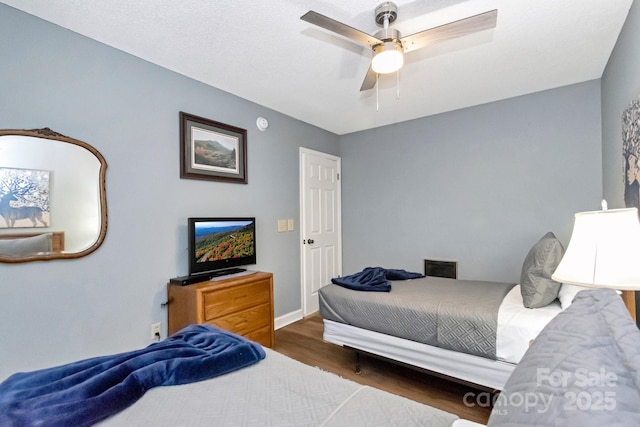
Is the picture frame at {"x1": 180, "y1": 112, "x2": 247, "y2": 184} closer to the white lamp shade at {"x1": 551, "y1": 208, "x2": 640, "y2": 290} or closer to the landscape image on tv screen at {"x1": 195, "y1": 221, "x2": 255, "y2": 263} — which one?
the landscape image on tv screen at {"x1": 195, "y1": 221, "x2": 255, "y2": 263}

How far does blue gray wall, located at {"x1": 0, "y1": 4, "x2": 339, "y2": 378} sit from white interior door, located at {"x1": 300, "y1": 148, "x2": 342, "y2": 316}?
112cm

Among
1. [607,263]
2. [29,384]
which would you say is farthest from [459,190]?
[29,384]

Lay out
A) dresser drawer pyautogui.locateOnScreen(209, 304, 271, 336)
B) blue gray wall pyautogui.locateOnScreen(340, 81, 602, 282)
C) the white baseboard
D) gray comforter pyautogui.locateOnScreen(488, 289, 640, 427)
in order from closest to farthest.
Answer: gray comforter pyautogui.locateOnScreen(488, 289, 640, 427)
dresser drawer pyautogui.locateOnScreen(209, 304, 271, 336)
blue gray wall pyautogui.locateOnScreen(340, 81, 602, 282)
the white baseboard

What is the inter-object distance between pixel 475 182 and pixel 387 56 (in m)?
2.32

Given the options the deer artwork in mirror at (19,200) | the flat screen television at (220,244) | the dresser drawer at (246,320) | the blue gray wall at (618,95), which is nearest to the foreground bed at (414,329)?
the dresser drawer at (246,320)

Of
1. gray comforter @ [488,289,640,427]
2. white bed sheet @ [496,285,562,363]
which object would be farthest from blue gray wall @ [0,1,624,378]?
gray comforter @ [488,289,640,427]

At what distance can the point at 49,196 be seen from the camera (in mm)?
1942

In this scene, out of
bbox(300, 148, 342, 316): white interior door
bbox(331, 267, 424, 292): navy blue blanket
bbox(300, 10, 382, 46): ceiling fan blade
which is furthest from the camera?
bbox(300, 148, 342, 316): white interior door

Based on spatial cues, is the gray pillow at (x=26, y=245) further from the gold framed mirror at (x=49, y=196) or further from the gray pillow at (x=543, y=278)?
the gray pillow at (x=543, y=278)

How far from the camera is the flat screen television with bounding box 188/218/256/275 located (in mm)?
2637

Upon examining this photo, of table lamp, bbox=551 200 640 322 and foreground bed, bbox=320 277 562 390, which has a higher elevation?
table lamp, bbox=551 200 640 322

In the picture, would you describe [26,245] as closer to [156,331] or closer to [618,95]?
[156,331]

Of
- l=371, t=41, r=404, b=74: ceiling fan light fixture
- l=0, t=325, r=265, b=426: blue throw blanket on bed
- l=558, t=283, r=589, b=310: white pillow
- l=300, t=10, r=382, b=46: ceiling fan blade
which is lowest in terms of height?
l=0, t=325, r=265, b=426: blue throw blanket on bed

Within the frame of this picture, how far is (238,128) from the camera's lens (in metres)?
3.17
